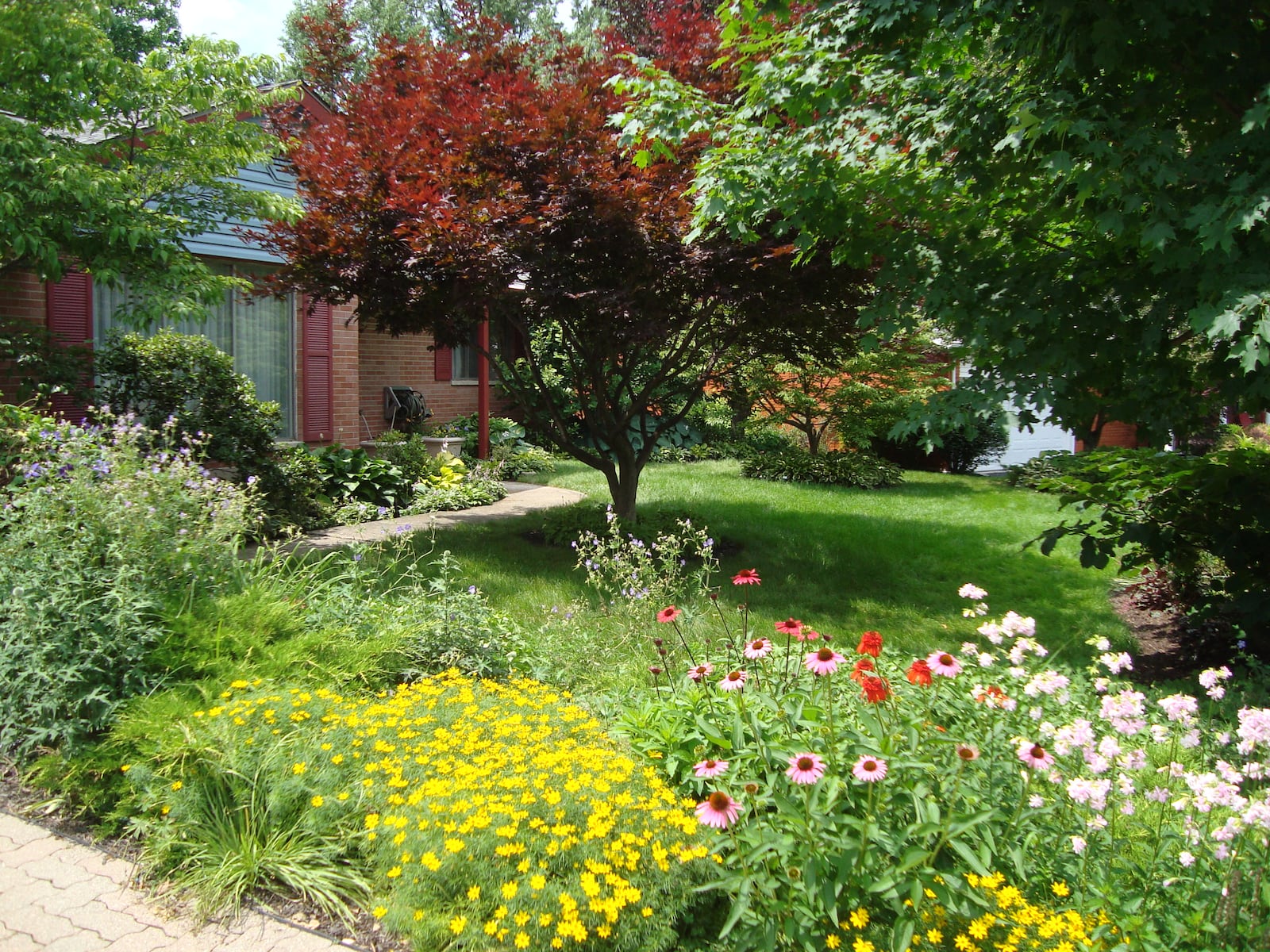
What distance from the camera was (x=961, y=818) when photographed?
2.35 metres

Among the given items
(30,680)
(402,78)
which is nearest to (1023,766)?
(30,680)

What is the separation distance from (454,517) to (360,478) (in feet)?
3.84

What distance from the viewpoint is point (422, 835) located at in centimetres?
250

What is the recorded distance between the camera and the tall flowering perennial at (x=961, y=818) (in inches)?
90.5

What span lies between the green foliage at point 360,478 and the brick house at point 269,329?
3.35 feet

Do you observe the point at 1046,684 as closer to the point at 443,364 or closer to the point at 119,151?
the point at 119,151

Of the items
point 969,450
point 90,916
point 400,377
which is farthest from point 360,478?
point 969,450

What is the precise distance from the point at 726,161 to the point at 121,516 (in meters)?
3.56

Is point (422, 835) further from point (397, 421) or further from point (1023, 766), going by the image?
point (397, 421)

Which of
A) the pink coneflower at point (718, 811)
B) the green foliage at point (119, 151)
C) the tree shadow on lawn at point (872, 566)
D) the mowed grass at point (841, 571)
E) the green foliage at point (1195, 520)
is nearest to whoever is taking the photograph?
the pink coneflower at point (718, 811)

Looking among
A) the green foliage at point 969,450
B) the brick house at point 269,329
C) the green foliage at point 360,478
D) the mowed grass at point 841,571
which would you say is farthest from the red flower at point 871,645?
the green foliage at point 969,450

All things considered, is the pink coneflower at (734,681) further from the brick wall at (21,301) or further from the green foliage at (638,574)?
the brick wall at (21,301)

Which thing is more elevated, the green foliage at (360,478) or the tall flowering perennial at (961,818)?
the green foliage at (360,478)

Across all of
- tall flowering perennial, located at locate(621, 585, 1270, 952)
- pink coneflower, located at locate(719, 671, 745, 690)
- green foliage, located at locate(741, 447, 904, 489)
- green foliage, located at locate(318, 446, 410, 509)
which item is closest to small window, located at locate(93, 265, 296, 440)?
green foliage, located at locate(318, 446, 410, 509)
